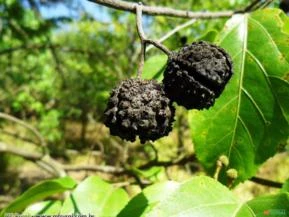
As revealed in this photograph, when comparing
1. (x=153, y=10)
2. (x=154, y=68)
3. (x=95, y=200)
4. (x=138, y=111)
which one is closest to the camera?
(x=138, y=111)

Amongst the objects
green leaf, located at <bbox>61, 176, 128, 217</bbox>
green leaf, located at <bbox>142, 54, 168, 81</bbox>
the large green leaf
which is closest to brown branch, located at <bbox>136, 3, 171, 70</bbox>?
the large green leaf

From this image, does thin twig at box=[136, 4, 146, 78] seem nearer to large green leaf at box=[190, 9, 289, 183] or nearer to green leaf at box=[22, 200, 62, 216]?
large green leaf at box=[190, 9, 289, 183]

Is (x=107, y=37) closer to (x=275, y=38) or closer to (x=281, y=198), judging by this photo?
(x=275, y=38)

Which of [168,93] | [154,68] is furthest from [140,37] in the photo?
[154,68]

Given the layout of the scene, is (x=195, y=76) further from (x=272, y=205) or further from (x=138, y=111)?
(x=272, y=205)

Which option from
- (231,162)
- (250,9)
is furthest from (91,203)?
(250,9)

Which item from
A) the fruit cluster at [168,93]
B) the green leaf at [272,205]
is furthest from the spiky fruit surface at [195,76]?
the green leaf at [272,205]
